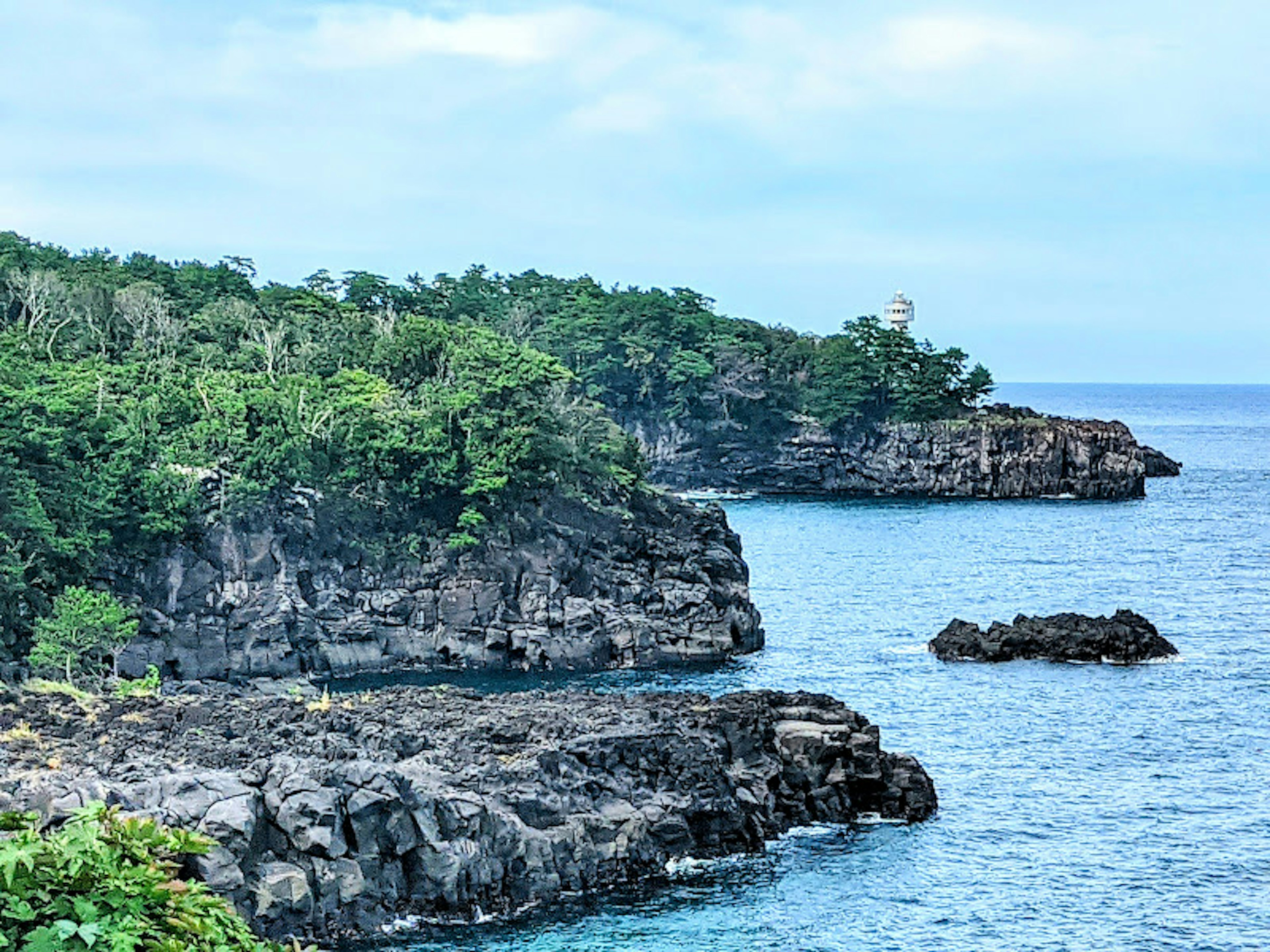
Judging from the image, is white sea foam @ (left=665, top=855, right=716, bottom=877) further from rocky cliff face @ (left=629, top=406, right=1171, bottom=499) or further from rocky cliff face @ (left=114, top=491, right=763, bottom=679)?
rocky cliff face @ (left=629, top=406, right=1171, bottom=499)

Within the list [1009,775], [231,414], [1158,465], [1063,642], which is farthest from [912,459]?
[1009,775]

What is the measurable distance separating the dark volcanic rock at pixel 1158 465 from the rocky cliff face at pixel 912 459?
19.6 m

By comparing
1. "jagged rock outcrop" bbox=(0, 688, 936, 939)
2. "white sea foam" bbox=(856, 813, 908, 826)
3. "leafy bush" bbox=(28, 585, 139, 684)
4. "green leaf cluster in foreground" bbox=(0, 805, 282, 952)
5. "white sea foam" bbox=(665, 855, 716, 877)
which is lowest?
"white sea foam" bbox=(665, 855, 716, 877)

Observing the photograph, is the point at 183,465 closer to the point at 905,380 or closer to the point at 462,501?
the point at 462,501

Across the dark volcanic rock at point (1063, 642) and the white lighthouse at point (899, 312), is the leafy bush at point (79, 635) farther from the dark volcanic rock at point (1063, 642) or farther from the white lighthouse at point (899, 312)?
the white lighthouse at point (899, 312)

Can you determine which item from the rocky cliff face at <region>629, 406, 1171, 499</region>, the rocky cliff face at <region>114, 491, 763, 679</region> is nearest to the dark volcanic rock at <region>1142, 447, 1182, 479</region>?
the rocky cliff face at <region>629, 406, 1171, 499</region>

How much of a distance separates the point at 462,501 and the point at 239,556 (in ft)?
38.8

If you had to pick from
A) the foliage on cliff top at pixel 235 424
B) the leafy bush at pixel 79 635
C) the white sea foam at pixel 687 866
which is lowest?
the white sea foam at pixel 687 866

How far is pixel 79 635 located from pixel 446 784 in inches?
1053

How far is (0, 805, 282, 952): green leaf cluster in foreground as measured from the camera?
54.1ft

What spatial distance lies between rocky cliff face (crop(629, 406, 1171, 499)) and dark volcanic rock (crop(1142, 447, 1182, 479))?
19.6 meters

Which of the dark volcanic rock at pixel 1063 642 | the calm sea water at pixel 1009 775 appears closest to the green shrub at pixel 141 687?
the calm sea water at pixel 1009 775

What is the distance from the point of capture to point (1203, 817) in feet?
183

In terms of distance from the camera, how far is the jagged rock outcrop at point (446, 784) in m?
43.2
